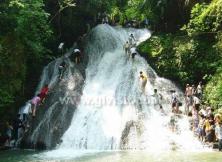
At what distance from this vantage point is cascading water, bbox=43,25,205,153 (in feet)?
68.6

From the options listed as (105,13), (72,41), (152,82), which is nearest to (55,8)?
(72,41)

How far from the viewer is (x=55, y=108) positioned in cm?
2392

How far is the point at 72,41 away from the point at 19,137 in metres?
14.1

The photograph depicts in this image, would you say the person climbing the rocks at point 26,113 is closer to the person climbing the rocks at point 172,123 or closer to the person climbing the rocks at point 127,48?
the person climbing the rocks at point 172,123

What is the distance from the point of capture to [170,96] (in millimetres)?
25281

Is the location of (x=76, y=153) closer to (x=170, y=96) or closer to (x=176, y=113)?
(x=176, y=113)

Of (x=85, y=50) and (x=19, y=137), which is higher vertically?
(x=85, y=50)

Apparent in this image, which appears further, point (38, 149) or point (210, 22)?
point (210, 22)

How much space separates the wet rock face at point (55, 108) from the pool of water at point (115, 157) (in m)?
2.21

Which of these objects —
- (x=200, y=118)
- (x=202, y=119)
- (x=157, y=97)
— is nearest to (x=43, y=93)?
(x=157, y=97)

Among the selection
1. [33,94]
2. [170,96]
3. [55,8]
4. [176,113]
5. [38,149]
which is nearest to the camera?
[38,149]

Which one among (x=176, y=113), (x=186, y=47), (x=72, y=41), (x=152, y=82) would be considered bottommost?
(x=176, y=113)

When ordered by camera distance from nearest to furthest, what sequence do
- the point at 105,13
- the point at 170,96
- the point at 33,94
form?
the point at 170,96
the point at 33,94
the point at 105,13

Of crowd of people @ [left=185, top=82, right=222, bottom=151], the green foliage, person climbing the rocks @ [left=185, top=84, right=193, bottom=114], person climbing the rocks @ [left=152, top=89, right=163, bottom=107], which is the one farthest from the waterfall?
the green foliage
